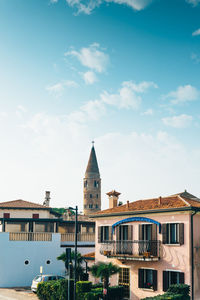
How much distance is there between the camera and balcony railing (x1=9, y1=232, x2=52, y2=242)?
3777cm

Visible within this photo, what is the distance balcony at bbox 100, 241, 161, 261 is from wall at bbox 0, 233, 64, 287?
7841 mm

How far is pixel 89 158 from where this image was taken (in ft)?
379

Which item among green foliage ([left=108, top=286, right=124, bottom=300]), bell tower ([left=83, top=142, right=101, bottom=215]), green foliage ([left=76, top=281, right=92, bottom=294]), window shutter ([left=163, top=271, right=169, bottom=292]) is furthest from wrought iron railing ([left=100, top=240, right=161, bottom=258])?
bell tower ([left=83, top=142, right=101, bottom=215])

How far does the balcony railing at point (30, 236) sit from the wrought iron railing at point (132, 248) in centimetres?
785

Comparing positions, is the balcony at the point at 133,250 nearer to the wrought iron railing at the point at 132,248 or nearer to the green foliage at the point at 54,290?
the wrought iron railing at the point at 132,248

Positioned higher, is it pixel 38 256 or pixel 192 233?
pixel 192 233

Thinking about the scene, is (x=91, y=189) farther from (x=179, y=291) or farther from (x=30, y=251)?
(x=179, y=291)

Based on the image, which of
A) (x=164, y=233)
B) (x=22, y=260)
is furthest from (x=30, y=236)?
(x=164, y=233)

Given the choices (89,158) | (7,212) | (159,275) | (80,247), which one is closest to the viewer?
(159,275)

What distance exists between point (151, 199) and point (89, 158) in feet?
270

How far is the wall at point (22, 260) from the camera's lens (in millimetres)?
36719

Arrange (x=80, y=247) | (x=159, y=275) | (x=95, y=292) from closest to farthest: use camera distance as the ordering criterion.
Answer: (x=95, y=292) < (x=159, y=275) < (x=80, y=247)

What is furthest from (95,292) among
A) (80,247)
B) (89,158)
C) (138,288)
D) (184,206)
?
(89,158)

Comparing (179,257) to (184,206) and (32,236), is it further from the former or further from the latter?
(32,236)
